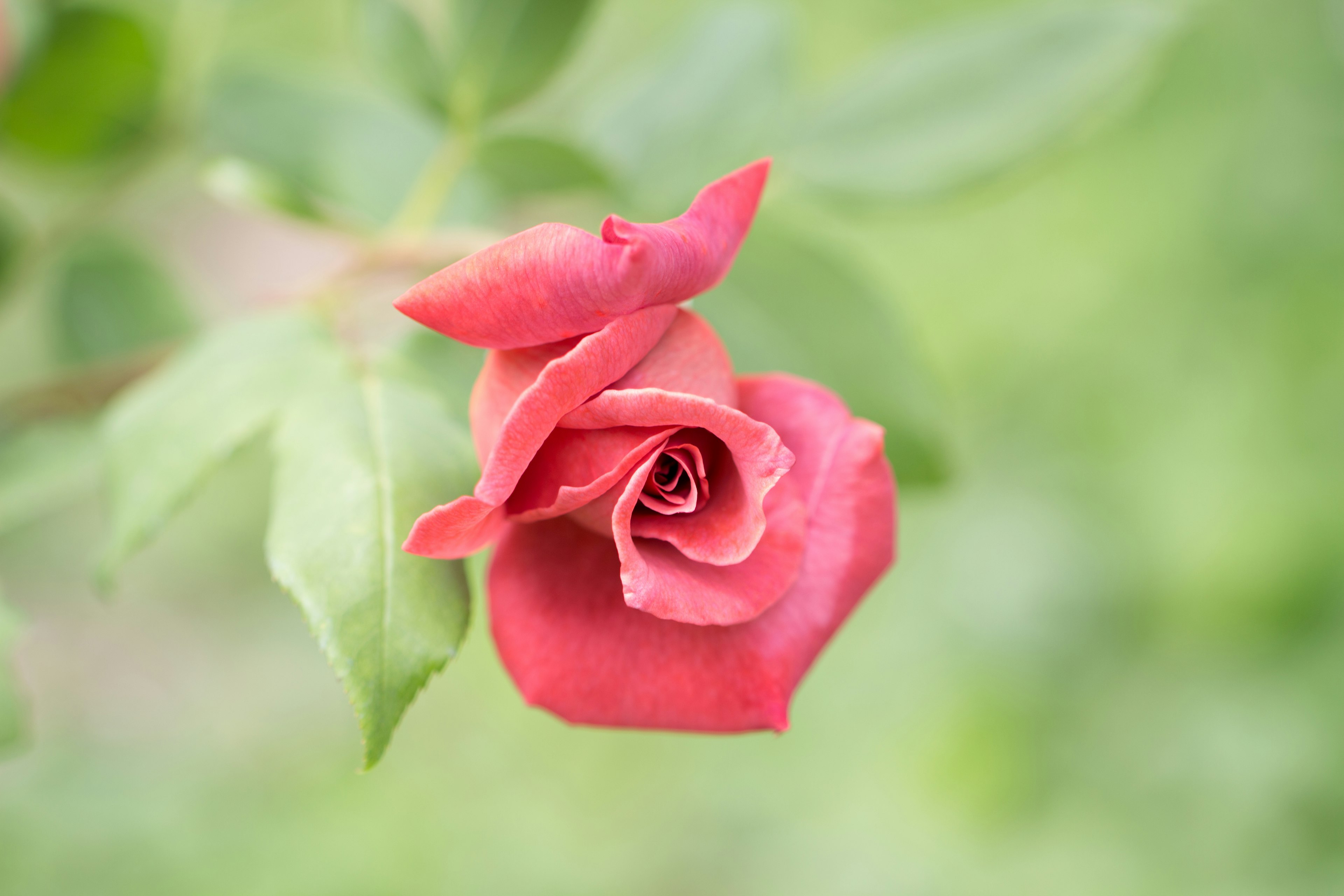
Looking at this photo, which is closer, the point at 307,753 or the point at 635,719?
the point at 635,719

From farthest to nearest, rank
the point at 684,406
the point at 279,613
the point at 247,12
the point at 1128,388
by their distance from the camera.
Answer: the point at 279,613, the point at 1128,388, the point at 247,12, the point at 684,406

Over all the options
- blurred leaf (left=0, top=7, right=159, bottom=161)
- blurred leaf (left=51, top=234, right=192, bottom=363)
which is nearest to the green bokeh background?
blurred leaf (left=51, top=234, right=192, bottom=363)

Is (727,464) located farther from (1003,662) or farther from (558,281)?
(1003,662)

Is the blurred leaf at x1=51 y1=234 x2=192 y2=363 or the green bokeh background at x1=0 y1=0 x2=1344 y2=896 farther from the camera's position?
the green bokeh background at x1=0 y1=0 x2=1344 y2=896

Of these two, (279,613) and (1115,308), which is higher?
(1115,308)

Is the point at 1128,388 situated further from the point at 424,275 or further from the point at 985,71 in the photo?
the point at 424,275

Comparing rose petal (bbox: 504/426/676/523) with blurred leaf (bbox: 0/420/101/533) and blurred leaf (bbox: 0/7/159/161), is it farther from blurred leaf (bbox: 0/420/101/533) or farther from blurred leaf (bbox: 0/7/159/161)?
blurred leaf (bbox: 0/7/159/161)

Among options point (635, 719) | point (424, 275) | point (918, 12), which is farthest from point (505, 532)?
point (918, 12)
